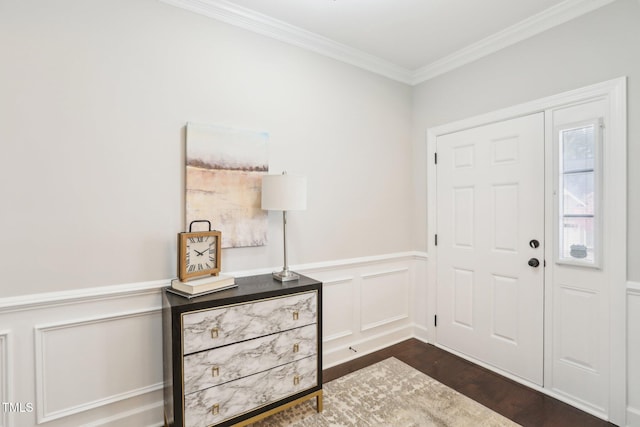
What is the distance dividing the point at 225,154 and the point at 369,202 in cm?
142

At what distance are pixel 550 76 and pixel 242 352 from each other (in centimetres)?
283

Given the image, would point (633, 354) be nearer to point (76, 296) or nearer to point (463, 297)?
point (463, 297)

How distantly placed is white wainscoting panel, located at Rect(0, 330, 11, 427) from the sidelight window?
3.39 m

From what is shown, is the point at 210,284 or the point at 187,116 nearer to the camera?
the point at 210,284

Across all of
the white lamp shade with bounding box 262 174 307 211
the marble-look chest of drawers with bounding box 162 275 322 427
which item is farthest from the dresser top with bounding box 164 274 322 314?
the white lamp shade with bounding box 262 174 307 211

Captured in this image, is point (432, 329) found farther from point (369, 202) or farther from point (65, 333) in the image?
point (65, 333)

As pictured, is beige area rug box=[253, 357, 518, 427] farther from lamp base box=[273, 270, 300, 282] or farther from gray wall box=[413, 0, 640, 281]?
gray wall box=[413, 0, 640, 281]

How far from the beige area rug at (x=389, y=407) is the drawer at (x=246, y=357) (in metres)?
0.41

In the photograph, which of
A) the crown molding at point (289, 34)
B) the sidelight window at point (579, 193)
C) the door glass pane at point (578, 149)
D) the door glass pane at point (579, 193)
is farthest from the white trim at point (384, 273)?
the crown molding at point (289, 34)

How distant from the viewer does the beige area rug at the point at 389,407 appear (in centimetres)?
198

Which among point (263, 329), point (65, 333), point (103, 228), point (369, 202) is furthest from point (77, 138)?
point (369, 202)

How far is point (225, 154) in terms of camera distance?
2125 mm

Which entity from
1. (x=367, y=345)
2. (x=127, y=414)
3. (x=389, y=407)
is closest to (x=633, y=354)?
(x=389, y=407)

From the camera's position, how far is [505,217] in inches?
99.4
